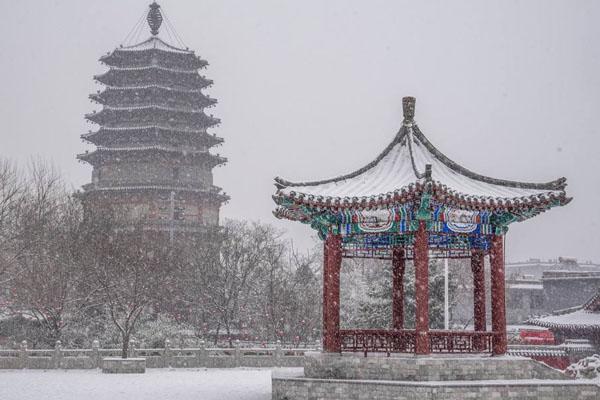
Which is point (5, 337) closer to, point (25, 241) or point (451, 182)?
Result: point (25, 241)

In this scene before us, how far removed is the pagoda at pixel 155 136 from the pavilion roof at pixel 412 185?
1455 inches

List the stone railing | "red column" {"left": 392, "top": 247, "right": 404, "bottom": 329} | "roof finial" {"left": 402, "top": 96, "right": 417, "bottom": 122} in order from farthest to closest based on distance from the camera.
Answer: the stone railing, "red column" {"left": 392, "top": 247, "right": 404, "bottom": 329}, "roof finial" {"left": 402, "top": 96, "right": 417, "bottom": 122}

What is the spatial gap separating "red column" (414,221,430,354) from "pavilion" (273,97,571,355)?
0.02m

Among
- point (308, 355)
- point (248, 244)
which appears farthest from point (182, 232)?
point (308, 355)

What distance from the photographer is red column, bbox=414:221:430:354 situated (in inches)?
631

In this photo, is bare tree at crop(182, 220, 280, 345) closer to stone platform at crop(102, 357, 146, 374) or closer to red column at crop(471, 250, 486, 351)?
stone platform at crop(102, 357, 146, 374)

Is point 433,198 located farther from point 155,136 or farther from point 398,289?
point 155,136

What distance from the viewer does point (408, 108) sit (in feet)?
59.9

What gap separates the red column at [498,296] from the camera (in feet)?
56.2

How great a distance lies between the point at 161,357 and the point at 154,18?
110ft

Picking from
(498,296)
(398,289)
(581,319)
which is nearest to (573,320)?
(581,319)

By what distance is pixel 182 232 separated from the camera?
53.9m

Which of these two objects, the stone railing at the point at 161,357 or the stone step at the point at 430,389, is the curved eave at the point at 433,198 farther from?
the stone railing at the point at 161,357

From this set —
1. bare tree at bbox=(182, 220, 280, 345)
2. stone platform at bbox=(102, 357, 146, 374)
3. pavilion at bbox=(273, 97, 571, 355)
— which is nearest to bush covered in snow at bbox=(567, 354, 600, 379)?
pavilion at bbox=(273, 97, 571, 355)
